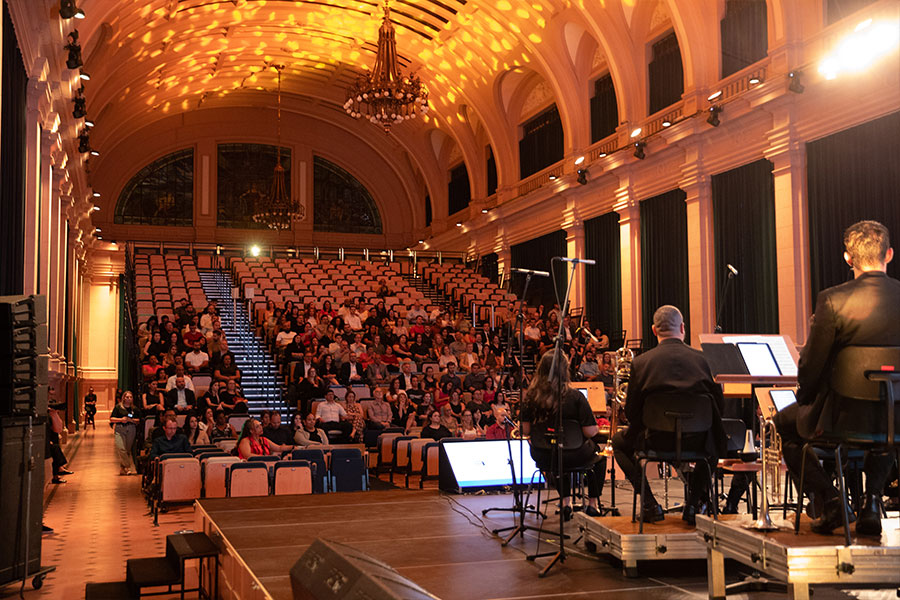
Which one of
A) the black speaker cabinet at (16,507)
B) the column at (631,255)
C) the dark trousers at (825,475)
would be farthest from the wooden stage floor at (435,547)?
the column at (631,255)

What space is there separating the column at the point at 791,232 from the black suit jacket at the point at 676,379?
31.9ft

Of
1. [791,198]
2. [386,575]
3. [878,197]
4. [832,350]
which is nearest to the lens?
[386,575]

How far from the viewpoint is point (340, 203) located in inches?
1229

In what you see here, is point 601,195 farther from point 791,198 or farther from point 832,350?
point 832,350

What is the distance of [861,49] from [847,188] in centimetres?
201

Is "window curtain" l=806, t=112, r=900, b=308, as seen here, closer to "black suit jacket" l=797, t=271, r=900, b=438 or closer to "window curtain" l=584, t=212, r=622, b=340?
"window curtain" l=584, t=212, r=622, b=340

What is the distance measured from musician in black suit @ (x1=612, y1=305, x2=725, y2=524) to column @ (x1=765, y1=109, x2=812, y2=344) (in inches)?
379

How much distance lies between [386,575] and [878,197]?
11795mm

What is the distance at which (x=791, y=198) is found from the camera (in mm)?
13633

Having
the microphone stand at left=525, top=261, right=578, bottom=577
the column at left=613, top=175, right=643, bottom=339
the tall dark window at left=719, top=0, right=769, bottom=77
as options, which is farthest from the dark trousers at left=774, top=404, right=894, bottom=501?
the column at left=613, top=175, right=643, bottom=339

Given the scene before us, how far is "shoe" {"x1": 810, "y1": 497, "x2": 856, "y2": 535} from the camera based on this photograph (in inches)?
143

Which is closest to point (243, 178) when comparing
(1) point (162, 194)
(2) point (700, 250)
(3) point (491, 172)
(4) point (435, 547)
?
(1) point (162, 194)

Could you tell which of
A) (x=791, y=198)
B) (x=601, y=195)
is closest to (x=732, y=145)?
(x=791, y=198)

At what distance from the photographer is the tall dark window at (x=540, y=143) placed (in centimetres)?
2197
